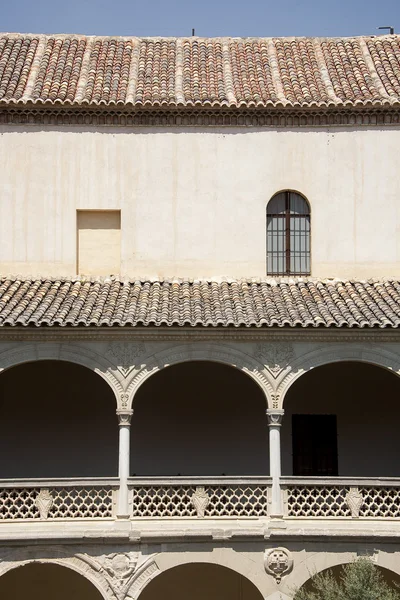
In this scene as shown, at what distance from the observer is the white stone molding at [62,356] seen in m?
22.5

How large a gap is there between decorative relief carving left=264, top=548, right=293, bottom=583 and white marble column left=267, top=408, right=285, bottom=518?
0.65 meters

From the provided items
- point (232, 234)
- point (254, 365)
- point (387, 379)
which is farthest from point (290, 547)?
point (232, 234)

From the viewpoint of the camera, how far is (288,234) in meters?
26.0

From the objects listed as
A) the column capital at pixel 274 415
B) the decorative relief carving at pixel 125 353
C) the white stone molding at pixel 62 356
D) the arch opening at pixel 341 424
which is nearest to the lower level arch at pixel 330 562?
the column capital at pixel 274 415

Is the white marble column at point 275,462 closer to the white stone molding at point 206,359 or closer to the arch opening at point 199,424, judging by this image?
the white stone molding at point 206,359

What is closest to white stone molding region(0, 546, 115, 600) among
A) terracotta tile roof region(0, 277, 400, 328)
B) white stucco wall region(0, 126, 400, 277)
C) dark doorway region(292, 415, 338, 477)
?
terracotta tile roof region(0, 277, 400, 328)

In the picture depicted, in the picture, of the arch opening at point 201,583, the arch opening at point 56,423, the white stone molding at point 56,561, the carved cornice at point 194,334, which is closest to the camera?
the white stone molding at point 56,561

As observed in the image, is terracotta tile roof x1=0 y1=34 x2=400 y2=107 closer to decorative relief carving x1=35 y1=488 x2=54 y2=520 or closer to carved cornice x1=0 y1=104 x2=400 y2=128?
carved cornice x1=0 y1=104 x2=400 y2=128

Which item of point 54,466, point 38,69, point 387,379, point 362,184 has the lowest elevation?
point 54,466

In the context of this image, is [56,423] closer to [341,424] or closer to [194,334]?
[194,334]

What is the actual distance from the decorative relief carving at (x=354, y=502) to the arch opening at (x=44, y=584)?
5.80 metres

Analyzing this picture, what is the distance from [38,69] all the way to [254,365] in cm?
878

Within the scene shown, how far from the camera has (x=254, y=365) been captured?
22.6 metres

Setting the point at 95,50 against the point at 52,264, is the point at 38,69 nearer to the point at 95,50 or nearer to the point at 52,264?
the point at 95,50
